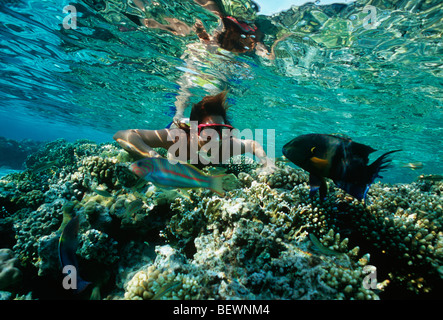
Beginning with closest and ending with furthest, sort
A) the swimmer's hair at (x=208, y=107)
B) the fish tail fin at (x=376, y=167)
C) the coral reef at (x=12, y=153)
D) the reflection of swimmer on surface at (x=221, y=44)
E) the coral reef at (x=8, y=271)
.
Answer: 1. the fish tail fin at (x=376, y=167)
2. the coral reef at (x=8, y=271)
3. the swimmer's hair at (x=208, y=107)
4. the reflection of swimmer on surface at (x=221, y=44)
5. the coral reef at (x=12, y=153)

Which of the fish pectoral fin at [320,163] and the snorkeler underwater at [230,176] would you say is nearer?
the fish pectoral fin at [320,163]

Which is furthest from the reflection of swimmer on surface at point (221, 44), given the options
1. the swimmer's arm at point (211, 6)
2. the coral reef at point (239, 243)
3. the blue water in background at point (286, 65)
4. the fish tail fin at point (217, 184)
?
the fish tail fin at point (217, 184)

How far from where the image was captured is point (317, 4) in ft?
21.3

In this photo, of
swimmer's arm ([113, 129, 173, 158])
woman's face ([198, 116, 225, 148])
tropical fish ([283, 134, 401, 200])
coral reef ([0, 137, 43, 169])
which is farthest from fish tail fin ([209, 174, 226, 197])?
coral reef ([0, 137, 43, 169])

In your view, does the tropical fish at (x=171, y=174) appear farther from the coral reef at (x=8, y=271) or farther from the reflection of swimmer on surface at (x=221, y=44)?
the coral reef at (x=8, y=271)

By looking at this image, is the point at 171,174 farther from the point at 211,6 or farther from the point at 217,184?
the point at 211,6

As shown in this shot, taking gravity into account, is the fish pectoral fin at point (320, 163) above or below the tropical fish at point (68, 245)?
above

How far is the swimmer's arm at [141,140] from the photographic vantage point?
3586 mm

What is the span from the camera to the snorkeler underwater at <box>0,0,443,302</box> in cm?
229

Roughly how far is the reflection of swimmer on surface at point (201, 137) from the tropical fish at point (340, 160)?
1.76 m

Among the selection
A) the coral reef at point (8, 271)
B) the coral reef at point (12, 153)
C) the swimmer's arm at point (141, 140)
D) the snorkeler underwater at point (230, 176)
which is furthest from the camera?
the coral reef at point (12, 153)

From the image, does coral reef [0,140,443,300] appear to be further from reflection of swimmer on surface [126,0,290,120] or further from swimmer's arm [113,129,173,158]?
reflection of swimmer on surface [126,0,290,120]
